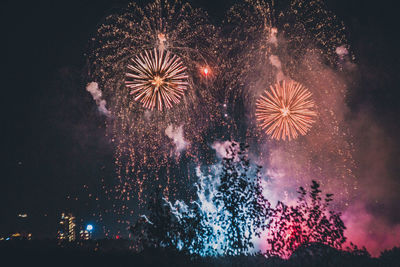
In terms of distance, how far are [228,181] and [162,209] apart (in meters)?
3.80

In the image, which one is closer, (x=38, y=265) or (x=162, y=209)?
(x=38, y=265)

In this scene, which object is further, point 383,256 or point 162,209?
point 383,256

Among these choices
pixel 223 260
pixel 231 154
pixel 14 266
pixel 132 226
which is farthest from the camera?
pixel 231 154

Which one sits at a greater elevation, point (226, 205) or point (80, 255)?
point (226, 205)

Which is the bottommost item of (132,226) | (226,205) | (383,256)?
(383,256)

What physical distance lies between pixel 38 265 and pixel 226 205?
851 cm

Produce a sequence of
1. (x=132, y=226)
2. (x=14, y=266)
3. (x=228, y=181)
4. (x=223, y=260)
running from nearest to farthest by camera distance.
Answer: (x=14, y=266) → (x=132, y=226) → (x=223, y=260) → (x=228, y=181)

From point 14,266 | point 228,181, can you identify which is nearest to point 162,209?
point 228,181

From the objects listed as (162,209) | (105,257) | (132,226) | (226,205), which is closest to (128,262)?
(105,257)

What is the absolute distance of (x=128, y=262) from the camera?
9.59 m

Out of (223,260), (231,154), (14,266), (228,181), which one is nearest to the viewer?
(14,266)

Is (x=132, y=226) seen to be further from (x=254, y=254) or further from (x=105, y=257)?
(x=254, y=254)

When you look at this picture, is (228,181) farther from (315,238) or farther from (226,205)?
(315,238)

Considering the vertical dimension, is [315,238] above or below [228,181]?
below
